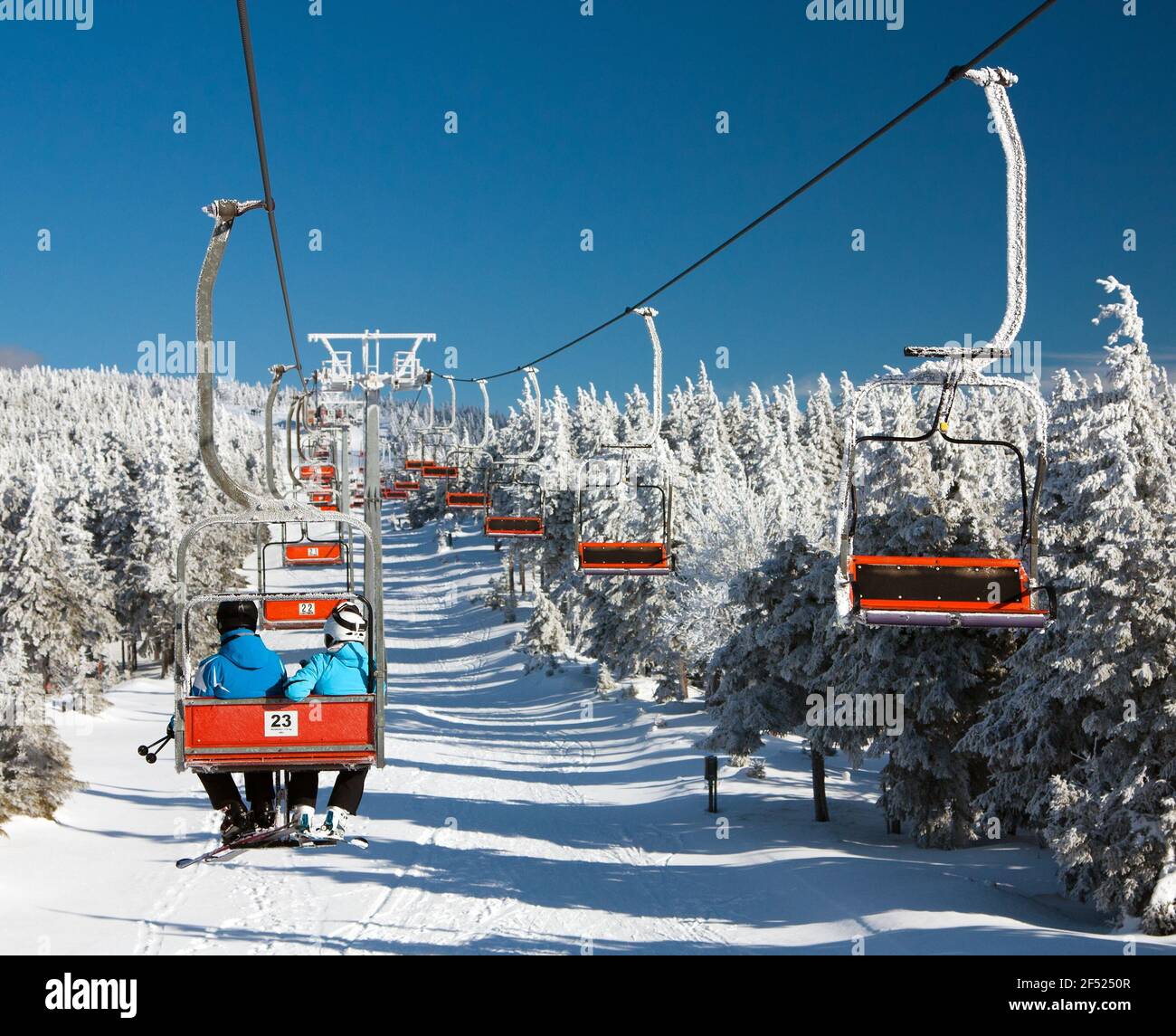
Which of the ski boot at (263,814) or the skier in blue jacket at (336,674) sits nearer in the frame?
the skier in blue jacket at (336,674)

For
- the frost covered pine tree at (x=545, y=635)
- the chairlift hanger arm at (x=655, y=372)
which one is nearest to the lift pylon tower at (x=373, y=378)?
the chairlift hanger arm at (x=655, y=372)

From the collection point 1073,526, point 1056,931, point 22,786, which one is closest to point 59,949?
point 22,786

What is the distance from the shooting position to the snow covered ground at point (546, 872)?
71.8 feet

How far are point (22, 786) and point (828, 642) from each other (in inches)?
941

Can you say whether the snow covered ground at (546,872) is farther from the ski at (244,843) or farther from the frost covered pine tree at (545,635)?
the frost covered pine tree at (545,635)

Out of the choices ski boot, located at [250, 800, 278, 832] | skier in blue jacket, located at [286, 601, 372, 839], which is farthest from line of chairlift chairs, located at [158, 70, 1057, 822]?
ski boot, located at [250, 800, 278, 832]

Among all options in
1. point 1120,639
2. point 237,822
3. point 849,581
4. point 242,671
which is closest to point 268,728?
point 242,671

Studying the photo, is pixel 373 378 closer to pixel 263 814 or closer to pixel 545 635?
pixel 263 814

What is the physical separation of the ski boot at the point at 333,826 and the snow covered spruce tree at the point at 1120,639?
52.2 ft

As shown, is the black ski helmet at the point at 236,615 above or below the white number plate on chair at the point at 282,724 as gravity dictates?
above

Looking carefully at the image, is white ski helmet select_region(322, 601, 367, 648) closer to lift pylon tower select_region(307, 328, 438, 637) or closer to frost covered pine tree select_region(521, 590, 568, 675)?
lift pylon tower select_region(307, 328, 438, 637)

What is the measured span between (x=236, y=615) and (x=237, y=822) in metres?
1.80

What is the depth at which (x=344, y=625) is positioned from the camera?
849 cm
